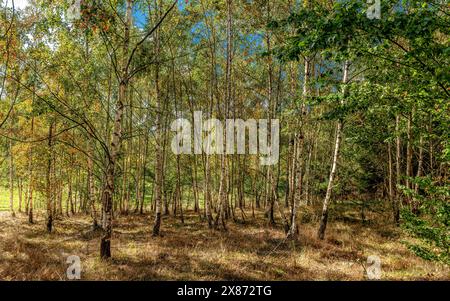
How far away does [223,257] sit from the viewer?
30.7ft

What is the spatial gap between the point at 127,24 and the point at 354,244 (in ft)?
36.8

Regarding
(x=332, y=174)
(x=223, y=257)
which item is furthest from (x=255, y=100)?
(x=223, y=257)

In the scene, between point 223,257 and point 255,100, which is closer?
point 223,257

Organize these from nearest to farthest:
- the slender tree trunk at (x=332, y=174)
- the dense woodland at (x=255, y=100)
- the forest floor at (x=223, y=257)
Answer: the dense woodland at (x=255, y=100), the forest floor at (x=223, y=257), the slender tree trunk at (x=332, y=174)

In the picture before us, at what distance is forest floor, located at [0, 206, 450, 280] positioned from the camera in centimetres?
760

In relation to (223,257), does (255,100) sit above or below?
above

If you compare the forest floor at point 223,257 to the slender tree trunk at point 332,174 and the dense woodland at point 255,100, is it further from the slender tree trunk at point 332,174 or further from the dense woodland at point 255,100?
the slender tree trunk at point 332,174

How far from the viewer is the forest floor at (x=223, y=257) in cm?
760

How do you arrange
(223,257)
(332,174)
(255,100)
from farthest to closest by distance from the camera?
(255,100) → (332,174) → (223,257)

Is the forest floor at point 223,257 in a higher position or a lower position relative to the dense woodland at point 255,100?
lower

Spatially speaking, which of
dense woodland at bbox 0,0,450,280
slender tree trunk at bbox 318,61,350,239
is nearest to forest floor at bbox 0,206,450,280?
dense woodland at bbox 0,0,450,280

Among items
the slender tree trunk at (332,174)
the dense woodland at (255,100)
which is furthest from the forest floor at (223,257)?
the slender tree trunk at (332,174)

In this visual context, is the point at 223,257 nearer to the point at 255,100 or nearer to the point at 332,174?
the point at 332,174
